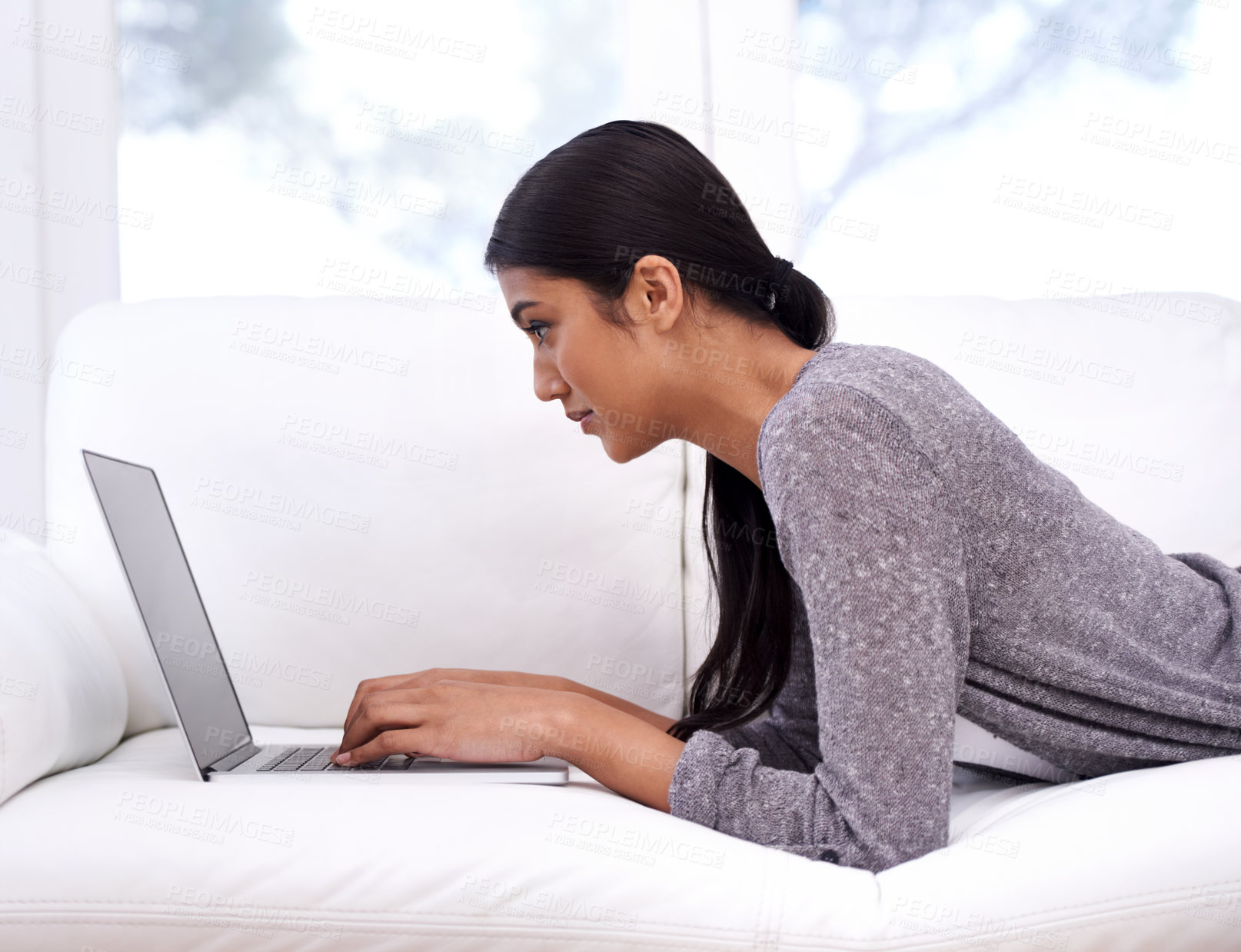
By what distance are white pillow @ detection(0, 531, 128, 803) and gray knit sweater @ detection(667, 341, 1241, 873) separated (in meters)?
0.57

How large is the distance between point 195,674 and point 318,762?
6.8 inches

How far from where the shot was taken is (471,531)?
129 centimetres

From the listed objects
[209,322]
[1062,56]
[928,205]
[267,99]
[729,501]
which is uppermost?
[1062,56]

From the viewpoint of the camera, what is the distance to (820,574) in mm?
726

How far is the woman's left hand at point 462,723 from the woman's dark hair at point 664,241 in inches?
10.3

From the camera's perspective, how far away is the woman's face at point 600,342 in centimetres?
91

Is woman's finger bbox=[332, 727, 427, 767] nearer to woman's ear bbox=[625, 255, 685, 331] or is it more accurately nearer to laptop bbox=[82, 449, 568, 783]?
laptop bbox=[82, 449, 568, 783]

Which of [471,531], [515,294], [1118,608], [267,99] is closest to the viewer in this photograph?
[1118,608]

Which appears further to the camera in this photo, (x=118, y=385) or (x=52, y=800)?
(x=118, y=385)

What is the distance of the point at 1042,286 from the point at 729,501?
3.94ft

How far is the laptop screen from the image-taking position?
907mm

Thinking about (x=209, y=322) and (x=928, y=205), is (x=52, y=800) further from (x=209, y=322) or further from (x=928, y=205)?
(x=928, y=205)

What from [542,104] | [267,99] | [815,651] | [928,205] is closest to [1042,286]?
[928,205]

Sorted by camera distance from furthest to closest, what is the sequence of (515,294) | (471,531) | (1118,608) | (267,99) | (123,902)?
(267,99) → (471,531) → (515,294) → (1118,608) → (123,902)
